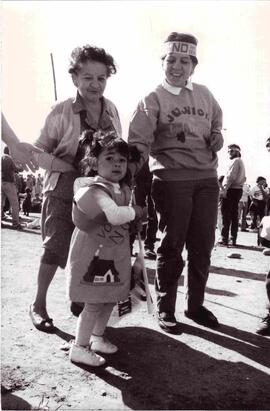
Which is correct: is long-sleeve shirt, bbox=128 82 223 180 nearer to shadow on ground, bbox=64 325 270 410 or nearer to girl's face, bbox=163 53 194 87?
girl's face, bbox=163 53 194 87

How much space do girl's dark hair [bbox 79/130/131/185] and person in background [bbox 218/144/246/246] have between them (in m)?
6.31

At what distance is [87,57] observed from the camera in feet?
10.2

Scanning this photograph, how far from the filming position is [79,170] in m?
3.21

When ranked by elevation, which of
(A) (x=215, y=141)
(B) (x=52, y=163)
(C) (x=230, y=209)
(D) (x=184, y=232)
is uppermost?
(A) (x=215, y=141)

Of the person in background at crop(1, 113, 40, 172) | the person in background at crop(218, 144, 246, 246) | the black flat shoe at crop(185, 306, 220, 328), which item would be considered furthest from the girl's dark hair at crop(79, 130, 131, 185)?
the person in background at crop(218, 144, 246, 246)

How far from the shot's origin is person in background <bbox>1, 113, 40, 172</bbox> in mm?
2398

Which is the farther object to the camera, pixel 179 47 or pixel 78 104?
pixel 179 47

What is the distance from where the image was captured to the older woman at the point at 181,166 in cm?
340

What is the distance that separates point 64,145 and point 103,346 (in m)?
1.35

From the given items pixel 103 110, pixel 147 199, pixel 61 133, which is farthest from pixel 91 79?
pixel 147 199

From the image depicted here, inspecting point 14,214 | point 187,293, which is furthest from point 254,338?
point 14,214

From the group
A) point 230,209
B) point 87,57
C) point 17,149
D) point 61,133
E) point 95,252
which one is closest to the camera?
point 17,149

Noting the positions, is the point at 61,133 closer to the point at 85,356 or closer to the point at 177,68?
the point at 177,68

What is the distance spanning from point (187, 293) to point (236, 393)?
4.34ft
